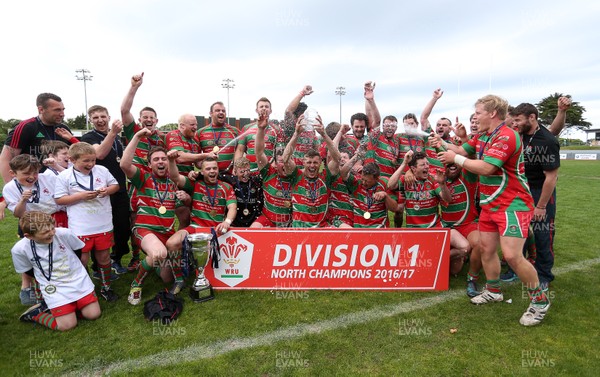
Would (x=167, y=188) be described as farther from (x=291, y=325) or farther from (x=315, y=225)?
(x=291, y=325)

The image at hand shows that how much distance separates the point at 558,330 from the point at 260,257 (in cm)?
319

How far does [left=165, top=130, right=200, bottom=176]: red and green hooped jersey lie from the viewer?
5.01 meters

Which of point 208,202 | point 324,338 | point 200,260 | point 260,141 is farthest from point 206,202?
point 324,338

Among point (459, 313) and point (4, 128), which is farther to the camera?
point (4, 128)

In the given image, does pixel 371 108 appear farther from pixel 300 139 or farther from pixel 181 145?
pixel 181 145

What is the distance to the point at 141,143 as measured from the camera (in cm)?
500

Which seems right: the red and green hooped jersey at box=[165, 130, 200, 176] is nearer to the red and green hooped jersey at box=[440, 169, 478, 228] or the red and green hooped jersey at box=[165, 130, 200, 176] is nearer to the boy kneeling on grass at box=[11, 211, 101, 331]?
the boy kneeling on grass at box=[11, 211, 101, 331]

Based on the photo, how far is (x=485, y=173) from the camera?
327 centimetres

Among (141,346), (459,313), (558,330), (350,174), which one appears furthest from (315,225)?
(558,330)

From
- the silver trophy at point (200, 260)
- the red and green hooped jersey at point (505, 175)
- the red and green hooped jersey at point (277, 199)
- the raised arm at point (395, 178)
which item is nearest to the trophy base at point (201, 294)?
the silver trophy at point (200, 260)

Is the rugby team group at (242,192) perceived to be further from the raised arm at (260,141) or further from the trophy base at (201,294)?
the trophy base at (201,294)

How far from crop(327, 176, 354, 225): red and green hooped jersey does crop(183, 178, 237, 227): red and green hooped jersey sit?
1.41 meters

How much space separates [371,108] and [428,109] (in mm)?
1000

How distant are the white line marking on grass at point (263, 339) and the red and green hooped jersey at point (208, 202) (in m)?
1.66
